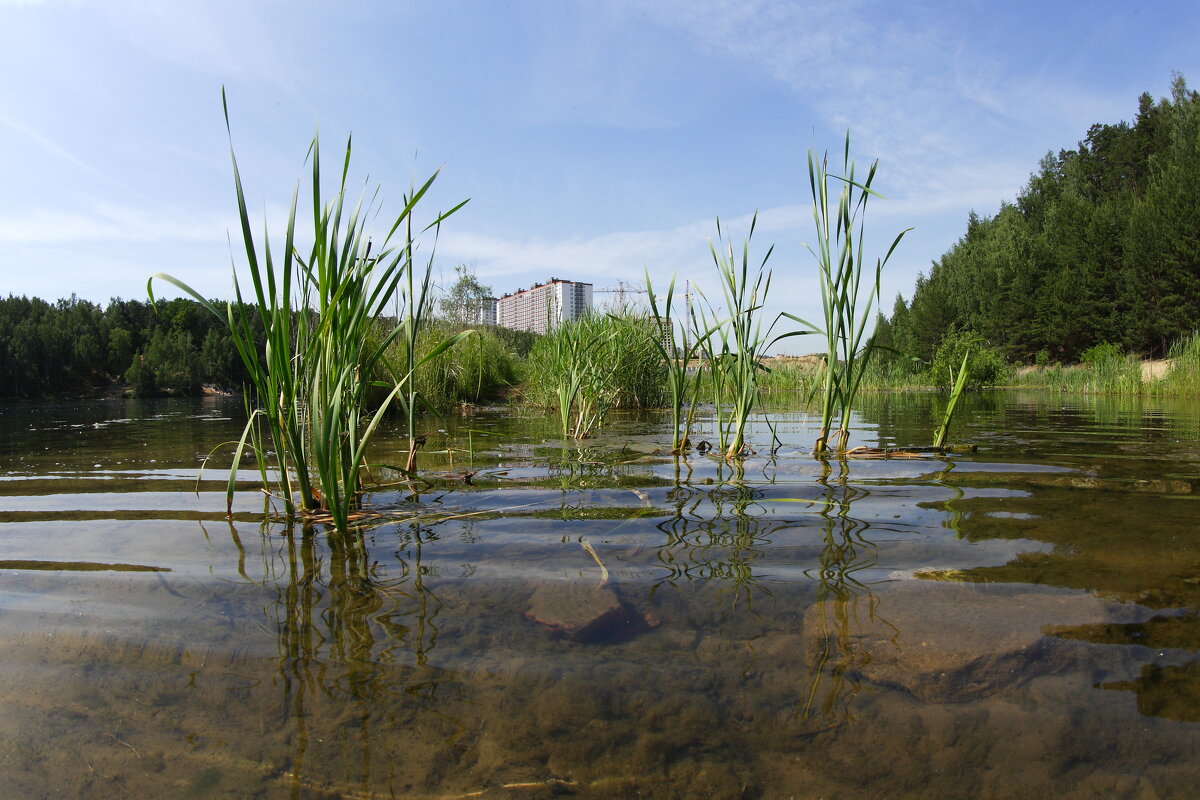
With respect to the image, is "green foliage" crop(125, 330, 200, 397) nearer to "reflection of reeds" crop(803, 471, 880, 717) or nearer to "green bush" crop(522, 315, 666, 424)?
"green bush" crop(522, 315, 666, 424)

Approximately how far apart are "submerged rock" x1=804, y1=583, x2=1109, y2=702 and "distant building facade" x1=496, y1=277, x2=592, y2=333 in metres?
4.88

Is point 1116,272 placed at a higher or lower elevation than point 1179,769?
higher

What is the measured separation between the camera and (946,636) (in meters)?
1.30

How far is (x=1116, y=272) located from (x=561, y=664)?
43.9 m

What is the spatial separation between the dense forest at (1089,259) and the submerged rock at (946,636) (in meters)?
30.3

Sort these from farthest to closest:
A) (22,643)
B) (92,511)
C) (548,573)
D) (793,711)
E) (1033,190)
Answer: (1033,190) → (92,511) → (548,573) → (22,643) → (793,711)

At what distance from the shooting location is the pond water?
0.95m

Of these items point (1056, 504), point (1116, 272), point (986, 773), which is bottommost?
point (986, 773)

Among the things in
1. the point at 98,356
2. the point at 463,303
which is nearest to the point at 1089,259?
the point at 463,303

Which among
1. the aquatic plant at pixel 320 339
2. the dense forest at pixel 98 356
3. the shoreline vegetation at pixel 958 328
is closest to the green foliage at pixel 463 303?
the shoreline vegetation at pixel 958 328

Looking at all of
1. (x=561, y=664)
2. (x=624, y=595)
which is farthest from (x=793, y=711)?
(x=624, y=595)

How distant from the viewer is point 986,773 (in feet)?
3.08

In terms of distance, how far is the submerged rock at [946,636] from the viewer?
1.17 metres

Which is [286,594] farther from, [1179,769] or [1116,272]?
[1116,272]
